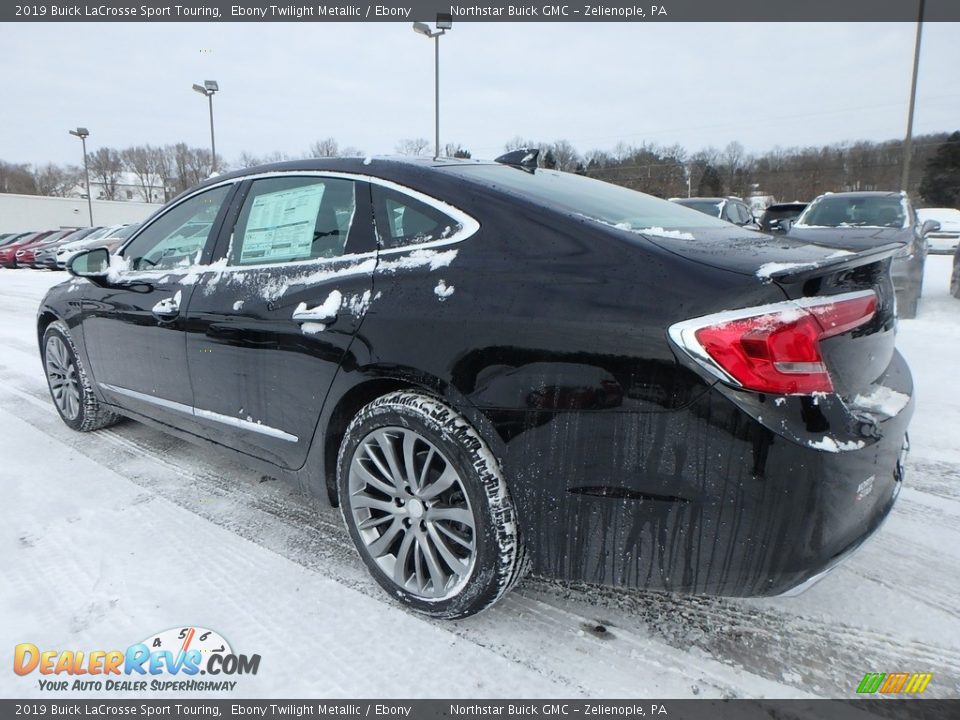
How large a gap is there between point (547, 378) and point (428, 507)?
0.69 m

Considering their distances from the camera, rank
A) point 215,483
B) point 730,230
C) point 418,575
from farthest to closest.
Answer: point 215,483, point 730,230, point 418,575

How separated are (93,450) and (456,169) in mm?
3002

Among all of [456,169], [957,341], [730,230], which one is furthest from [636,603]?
[957,341]

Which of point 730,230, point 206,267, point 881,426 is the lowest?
point 881,426

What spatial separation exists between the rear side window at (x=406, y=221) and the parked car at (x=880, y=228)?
5568 mm

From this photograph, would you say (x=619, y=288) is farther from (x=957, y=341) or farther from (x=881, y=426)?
(x=957, y=341)

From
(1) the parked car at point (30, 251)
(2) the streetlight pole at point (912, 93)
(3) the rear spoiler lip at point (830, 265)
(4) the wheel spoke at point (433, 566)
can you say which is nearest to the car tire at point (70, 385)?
(4) the wheel spoke at point (433, 566)

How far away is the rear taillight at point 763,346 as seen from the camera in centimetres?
155

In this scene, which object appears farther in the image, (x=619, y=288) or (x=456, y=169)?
(x=456, y=169)

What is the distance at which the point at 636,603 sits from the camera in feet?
7.36

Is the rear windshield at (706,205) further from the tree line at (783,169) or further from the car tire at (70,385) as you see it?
the tree line at (783,169)

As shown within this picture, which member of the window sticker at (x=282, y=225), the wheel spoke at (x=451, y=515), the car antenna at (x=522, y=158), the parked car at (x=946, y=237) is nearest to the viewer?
the wheel spoke at (x=451, y=515)

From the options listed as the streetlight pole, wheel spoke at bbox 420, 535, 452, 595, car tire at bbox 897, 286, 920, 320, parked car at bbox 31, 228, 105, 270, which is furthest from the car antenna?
parked car at bbox 31, 228, 105, 270

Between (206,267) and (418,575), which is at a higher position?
(206,267)
